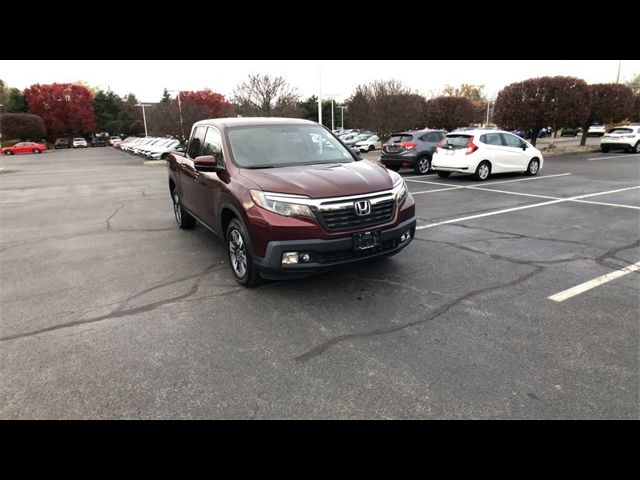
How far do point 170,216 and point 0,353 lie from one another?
18.6ft

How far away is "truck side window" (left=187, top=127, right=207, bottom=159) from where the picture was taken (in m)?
6.14

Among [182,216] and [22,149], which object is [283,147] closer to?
[182,216]

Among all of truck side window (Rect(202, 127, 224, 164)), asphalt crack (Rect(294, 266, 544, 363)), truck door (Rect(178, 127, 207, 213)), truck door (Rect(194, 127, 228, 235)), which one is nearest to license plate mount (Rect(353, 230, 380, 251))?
asphalt crack (Rect(294, 266, 544, 363))

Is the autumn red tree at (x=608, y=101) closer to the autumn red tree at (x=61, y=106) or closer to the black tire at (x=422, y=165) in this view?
the black tire at (x=422, y=165)

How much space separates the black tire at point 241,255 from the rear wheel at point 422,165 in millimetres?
11451

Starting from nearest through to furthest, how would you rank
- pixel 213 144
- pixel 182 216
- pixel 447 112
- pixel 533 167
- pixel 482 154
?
pixel 213 144 < pixel 182 216 < pixel 482 154 < pixel 533 167 < pixel 447 112

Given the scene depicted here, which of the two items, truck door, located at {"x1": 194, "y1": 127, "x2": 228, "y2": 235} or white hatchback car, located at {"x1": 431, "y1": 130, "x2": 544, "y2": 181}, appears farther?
white hatchback car, located at {"x1": 431, "y1": 130, "x2": 544, "y2": 181}

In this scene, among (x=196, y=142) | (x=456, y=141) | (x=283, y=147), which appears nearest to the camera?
(x=283, y=147)

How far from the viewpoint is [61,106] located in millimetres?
71062

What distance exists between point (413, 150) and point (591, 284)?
1102cm

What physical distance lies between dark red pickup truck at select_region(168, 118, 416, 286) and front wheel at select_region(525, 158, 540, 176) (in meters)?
10.6

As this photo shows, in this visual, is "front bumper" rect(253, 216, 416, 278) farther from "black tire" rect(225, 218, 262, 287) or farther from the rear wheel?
the rear wheel

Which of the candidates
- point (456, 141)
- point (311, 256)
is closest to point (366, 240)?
point (311, 256)

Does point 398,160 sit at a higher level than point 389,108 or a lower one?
lower
